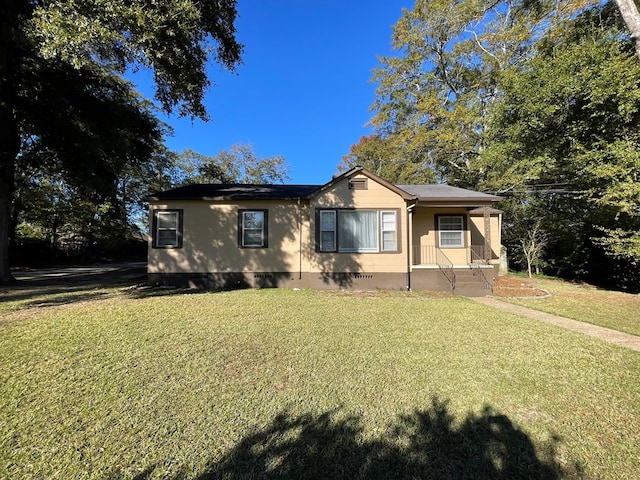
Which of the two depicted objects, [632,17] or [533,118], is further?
[533,118]

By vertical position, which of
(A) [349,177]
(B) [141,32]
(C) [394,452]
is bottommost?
(C) [394,452]

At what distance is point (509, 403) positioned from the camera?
3.12 m

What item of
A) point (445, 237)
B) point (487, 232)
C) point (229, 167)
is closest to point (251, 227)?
point (445, 237)

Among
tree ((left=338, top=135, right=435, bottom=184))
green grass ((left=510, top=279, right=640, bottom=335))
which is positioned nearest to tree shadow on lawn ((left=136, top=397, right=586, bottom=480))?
green grass ((left=510, top=279, right=640, bottom=335))

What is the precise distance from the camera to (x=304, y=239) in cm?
1120

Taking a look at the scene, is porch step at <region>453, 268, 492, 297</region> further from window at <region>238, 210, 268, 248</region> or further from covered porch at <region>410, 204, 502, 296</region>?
window at <region>238, 210, 268, 248</region>

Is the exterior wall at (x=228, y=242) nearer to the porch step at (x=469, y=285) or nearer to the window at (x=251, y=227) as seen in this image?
the window at (x=251, y=227)

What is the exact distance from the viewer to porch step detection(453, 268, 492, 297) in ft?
33.9

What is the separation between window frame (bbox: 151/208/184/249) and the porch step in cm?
1016

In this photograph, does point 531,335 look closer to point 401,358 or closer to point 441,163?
point 401,358

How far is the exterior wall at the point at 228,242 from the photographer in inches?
438

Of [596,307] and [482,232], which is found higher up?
[482,232]

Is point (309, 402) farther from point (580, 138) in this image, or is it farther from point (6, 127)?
point (580, 138)

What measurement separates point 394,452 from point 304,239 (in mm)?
9029
